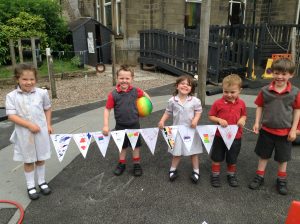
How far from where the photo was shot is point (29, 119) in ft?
11.0

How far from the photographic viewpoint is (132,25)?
13.9m

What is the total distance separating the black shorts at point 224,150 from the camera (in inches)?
146

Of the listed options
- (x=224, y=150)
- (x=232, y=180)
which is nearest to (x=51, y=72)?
(x=224, y=150)

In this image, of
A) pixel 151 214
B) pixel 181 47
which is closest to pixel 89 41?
pixel 181 47

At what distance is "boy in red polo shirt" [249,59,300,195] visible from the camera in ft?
10.9

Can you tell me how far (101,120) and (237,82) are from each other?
3620 mm

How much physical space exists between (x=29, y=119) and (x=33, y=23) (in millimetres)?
10293

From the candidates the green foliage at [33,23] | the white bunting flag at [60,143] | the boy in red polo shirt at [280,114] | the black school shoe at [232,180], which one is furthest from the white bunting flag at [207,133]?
the green foliage at [33,23]

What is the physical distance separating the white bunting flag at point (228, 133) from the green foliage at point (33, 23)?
33.3 ft

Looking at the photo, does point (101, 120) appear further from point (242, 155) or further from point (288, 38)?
point (288, 38)

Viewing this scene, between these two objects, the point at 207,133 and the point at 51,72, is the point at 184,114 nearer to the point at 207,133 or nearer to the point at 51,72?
the point at 207,133

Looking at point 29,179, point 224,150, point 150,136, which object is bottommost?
point 29,179

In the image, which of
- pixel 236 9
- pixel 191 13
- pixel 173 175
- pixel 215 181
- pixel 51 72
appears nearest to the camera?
pixel 215 181

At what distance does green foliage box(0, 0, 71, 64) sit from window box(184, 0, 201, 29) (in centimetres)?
584
